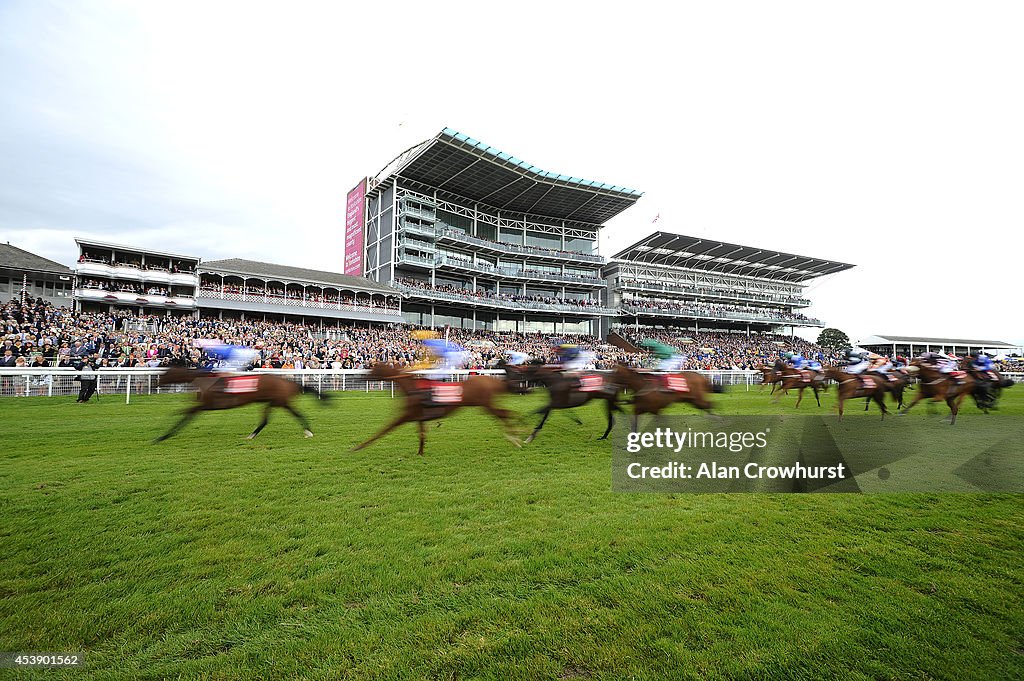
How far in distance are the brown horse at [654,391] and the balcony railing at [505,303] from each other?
99.0ft

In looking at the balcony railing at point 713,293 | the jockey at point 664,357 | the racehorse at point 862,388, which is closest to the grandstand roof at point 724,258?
the balcony railing at point 713,293

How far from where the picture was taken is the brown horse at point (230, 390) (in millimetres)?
6613

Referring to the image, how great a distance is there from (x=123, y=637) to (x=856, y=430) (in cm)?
1053

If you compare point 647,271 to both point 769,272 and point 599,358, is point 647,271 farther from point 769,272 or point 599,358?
point 599,358

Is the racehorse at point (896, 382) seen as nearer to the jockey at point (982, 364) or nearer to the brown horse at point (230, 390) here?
the jockey at point (982, 364)

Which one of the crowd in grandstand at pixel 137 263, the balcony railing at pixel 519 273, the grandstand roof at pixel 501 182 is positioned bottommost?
the crowd in grandstand at pixel 137 263

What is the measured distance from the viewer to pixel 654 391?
7023 mm

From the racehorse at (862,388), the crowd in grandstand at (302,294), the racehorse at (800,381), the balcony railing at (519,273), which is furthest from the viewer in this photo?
the balcony railing at (519,273)

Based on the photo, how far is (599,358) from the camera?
97.8 feet

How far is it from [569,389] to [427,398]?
7.10 ft

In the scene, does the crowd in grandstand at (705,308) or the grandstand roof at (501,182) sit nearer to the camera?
the grandstand roof at (501,182)

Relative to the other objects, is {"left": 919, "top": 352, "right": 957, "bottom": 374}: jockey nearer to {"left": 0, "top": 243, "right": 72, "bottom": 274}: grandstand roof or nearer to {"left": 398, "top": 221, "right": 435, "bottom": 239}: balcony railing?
{"left": 398, "top": 221, "right": 435, "bottom": 239}: balcony railing

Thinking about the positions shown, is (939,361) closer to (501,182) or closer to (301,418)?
(301,418)

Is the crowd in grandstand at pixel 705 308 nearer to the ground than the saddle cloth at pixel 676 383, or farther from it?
farther from it
